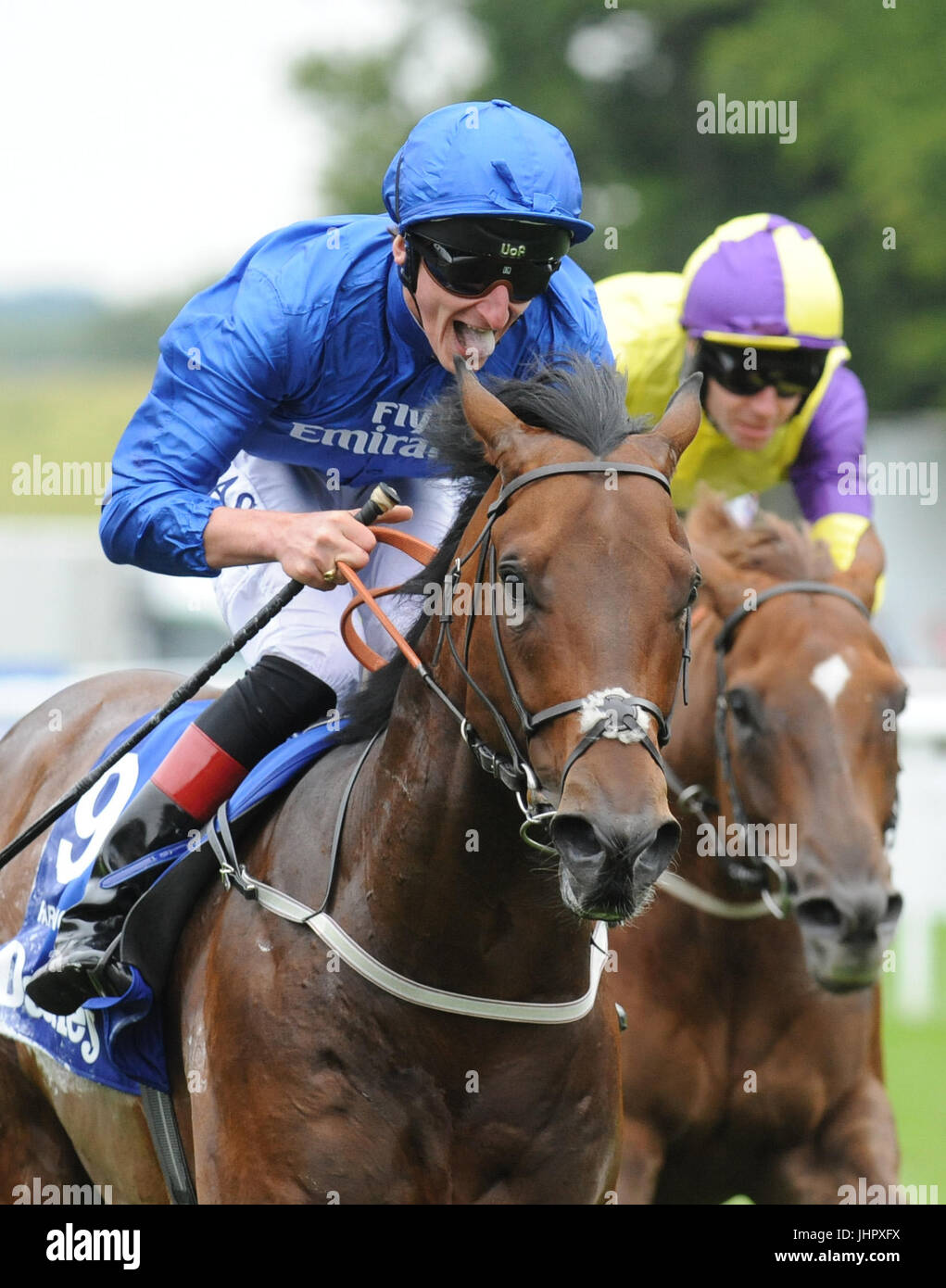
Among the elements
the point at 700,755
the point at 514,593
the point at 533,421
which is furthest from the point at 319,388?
the point at 700,755

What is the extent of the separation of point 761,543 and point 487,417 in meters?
2.07

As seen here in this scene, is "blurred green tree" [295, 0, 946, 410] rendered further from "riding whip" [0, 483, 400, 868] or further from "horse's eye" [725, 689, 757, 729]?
"riding whip" [0, 483, 400, 868]

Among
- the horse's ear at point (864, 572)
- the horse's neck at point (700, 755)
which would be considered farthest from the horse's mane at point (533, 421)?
the horse's ear at point (864, 572)

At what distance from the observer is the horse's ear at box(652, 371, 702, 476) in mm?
3182

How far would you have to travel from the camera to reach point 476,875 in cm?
319

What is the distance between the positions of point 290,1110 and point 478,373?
4.57 feet

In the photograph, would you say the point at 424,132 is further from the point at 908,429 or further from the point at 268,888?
the point at 908,429

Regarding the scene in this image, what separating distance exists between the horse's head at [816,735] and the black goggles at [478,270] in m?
1.48

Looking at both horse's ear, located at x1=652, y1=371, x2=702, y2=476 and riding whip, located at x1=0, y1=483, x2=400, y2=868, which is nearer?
horse's ear, located at x1=652, y1=371, x2=702, y2=476

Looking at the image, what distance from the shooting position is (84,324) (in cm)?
6481

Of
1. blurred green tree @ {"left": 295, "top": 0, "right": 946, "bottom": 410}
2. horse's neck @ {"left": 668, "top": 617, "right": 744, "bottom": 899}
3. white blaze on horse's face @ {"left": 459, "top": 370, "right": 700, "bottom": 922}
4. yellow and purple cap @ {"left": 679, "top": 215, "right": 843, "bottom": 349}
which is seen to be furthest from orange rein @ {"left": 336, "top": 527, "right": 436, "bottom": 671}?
blurred green tree @ {"left": 295, "top": 0, "right": 946, "bottom": 410}

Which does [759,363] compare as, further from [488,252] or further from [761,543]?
[488,252]

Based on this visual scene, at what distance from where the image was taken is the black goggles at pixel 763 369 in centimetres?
531
